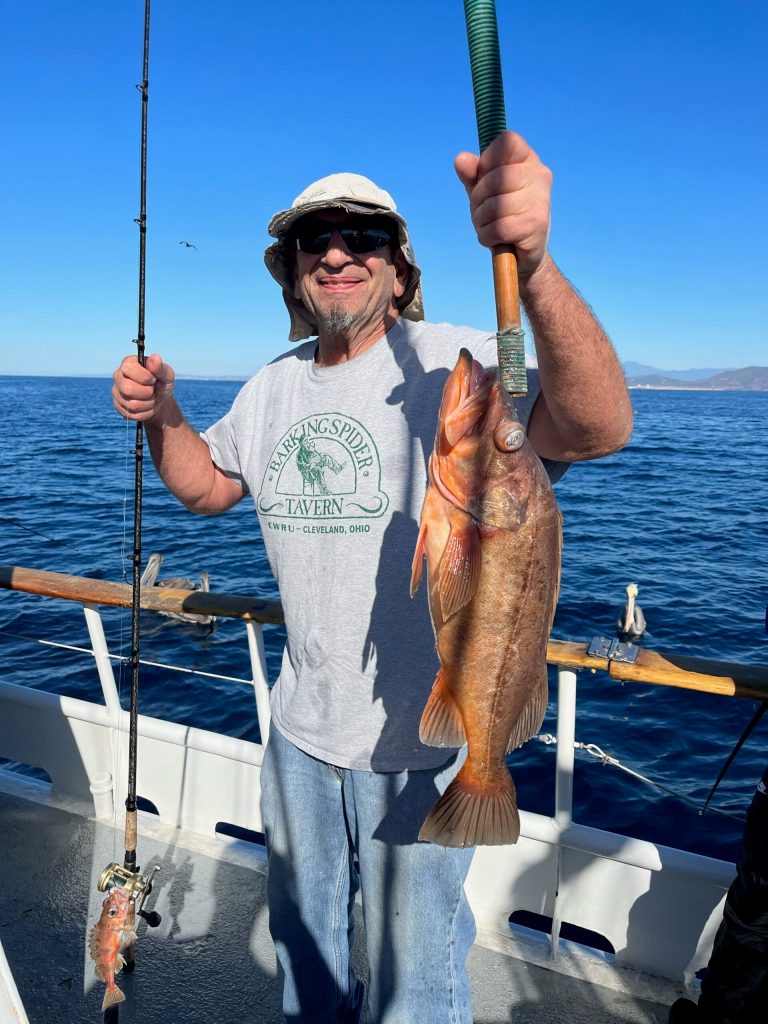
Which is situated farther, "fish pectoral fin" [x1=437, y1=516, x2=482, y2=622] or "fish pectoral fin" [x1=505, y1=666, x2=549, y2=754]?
"fish pectoral fin" [x1=505, y1=666, x2=549, y2=754]

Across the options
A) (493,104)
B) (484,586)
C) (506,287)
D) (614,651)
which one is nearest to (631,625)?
(614,651)

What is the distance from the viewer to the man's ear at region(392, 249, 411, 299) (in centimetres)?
242

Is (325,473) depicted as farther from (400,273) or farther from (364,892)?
(364,892)

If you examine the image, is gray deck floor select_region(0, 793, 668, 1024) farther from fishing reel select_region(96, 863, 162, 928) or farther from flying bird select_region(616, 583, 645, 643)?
flying bird select_region(616, 583, 645, 643)

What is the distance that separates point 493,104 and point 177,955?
363 centimetres

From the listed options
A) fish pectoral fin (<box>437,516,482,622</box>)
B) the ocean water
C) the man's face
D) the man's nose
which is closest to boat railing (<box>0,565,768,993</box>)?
the ocean water

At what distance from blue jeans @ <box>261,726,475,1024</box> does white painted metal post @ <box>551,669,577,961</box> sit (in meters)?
0.90

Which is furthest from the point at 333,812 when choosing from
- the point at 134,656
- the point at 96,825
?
the point at 96,825

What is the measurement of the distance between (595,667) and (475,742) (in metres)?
1.03

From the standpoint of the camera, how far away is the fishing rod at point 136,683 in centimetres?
279

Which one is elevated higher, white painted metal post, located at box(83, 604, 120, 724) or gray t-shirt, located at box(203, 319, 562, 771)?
gray t-shirt, located at box(203, 319, 562, 771)

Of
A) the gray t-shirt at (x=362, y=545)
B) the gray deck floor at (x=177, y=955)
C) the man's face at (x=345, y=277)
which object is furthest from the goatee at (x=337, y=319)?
the gray deck floor at (x=177, y=955)

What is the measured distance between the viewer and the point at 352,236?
2.29 meters

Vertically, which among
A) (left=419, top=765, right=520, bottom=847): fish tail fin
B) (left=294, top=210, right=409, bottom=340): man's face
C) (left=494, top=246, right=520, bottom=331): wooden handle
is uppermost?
(left=294, top=210, right=409, bottom=340): man's face
